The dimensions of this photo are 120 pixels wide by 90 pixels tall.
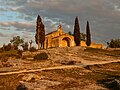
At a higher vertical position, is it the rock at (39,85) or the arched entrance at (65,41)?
the arched entrance at (65,41)

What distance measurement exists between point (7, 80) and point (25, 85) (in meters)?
7.46

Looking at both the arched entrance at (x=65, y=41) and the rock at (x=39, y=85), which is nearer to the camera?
the rock at (x=39, y=85)

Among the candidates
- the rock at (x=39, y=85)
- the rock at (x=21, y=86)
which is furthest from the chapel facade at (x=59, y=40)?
the rock at (x=21, y=86)

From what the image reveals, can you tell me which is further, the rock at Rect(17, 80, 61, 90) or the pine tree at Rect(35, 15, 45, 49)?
the pine tree at Rect(35, 15, 45, 49)

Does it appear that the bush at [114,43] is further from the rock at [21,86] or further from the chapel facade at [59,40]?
the rock at [21,86]

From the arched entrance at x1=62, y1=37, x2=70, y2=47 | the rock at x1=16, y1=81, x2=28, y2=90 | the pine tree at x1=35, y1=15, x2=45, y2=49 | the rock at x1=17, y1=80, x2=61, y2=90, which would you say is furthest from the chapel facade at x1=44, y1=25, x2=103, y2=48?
the rock at x1=16, y1=81, x2=28, y2=90

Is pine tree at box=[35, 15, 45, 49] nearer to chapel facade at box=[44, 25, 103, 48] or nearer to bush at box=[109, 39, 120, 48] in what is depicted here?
chapel facade at box=[44, 25, 103, 48]

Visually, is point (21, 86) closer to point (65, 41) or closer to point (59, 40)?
point (59, 40)

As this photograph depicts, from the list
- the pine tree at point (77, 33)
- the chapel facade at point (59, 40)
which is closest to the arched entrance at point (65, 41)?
the chapel facade at point (59, 40)

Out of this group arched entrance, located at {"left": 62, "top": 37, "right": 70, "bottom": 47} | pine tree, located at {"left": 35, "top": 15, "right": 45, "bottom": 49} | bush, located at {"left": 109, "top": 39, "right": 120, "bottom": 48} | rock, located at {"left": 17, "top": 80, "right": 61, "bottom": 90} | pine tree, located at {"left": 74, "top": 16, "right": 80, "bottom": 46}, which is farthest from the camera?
bush, located at {"left": 109, "top": 39, "right": 120, "bottom": 48}

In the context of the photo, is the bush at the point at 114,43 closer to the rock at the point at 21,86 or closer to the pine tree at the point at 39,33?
the pine tree at the point at 39,33

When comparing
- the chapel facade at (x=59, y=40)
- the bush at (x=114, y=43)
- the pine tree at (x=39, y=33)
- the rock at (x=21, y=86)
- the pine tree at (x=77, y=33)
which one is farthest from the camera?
the bush at (x=114, y=43)

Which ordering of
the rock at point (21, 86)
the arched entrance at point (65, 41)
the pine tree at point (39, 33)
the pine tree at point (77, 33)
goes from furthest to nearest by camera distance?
the arched entrance at point (65, 41)
the pine tree at point (77, 33)
the pine tree at point (39, 33)
the rock at point (21, 86)

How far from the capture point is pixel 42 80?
37.6 meters
